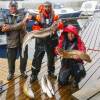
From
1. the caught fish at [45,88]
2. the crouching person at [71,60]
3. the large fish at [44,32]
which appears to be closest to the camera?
the caught fish at [45,88]

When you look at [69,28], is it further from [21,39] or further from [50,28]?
[21,39]

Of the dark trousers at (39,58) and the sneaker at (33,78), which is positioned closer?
the dark trousers at (39,58)

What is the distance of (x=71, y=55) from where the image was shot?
5.63 metres

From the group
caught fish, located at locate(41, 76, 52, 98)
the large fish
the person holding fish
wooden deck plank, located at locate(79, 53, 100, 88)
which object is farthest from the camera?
wooden deck plank, located at locate(79, 53, 100, 88)

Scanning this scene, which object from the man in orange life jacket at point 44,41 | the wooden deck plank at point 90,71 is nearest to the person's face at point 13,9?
the man in orange life jacket at point 44,41

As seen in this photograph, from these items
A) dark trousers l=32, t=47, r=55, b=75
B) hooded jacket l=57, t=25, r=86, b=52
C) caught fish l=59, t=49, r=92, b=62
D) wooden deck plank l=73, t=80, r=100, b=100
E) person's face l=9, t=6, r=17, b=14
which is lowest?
wooden deck plank l=73, t=80, r=100, b=100

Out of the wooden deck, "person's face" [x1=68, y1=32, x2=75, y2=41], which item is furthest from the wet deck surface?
"person's face" [x1=68, y1=32, x2=75, y2=41]

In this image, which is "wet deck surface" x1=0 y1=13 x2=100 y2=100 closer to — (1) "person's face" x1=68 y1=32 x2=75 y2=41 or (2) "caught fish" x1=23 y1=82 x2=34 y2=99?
(2) "caught fish" x1=23 y1=82 x2=34 y2=99

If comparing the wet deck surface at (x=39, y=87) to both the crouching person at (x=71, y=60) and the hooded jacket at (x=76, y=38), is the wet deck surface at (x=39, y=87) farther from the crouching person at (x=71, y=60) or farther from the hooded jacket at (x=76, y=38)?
the hooded jacket at (x=76, y=38)

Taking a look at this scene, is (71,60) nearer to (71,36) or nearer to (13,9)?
(71,36)

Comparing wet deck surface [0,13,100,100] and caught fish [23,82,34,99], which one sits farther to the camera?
wet deck surface [0,13,100,100]

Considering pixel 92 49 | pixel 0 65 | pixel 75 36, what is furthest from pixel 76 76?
pixel 92 49

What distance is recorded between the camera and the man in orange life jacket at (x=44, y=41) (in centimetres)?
601

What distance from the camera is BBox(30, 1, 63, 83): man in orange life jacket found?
6.01m
